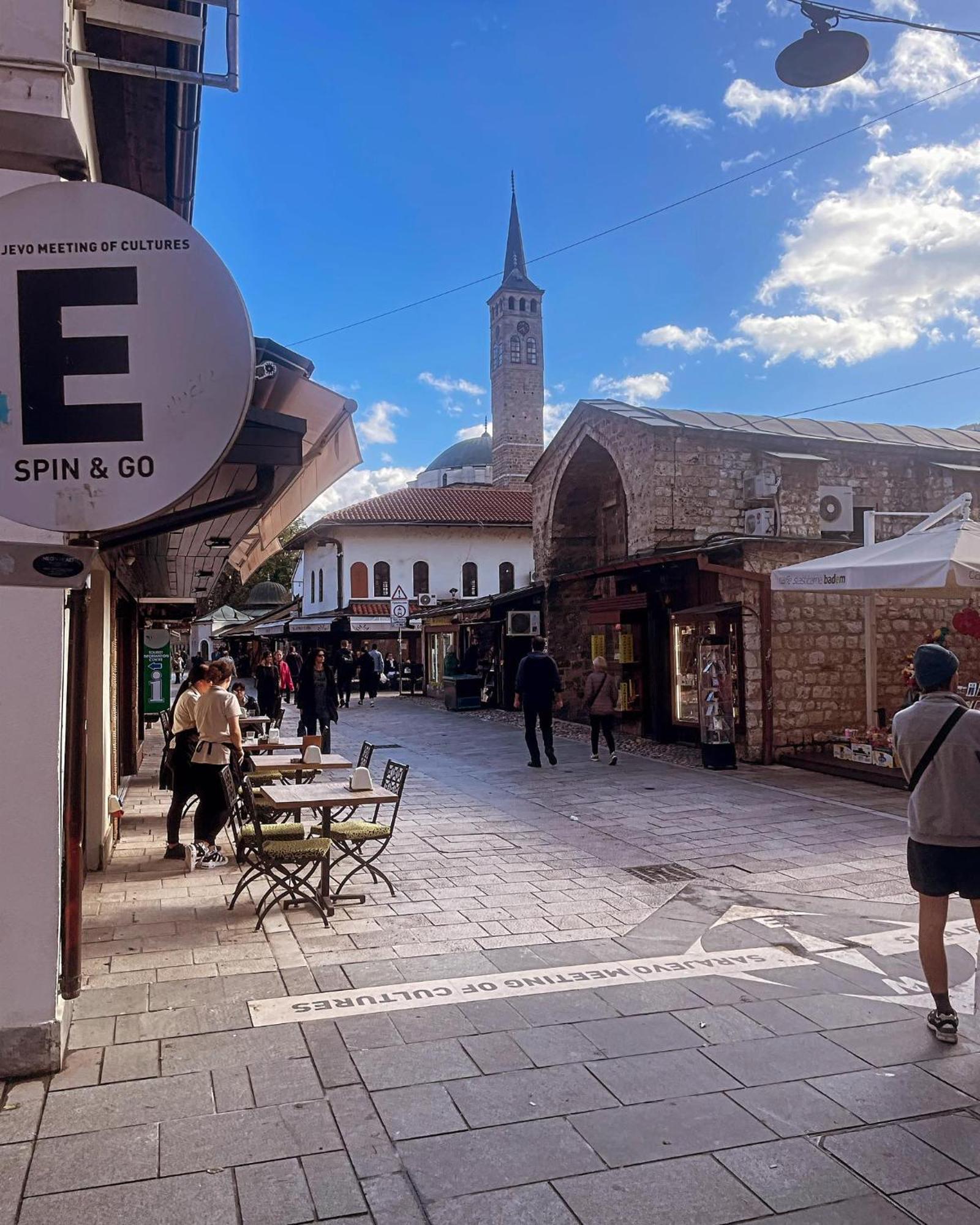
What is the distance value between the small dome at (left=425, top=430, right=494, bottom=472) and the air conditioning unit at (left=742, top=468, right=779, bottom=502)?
1960 inches

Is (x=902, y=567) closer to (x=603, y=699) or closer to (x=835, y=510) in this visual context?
(x=603, y=699)

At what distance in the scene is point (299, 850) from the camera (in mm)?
6262

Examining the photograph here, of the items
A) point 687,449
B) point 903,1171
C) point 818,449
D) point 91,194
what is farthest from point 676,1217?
point 818,449

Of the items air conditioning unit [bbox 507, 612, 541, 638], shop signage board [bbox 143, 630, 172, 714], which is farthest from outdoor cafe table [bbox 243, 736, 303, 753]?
air conditioning unit [bbox 507, 612, 541, 638]

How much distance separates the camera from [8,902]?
12.6ft

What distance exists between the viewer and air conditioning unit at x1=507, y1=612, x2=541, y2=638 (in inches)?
879

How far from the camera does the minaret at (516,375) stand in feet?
190

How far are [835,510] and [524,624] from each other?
7429 millimetres

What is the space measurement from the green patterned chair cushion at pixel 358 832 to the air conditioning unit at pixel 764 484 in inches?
487

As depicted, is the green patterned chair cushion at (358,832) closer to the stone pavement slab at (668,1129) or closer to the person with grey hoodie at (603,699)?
the stone pavement slab at (668,1129)

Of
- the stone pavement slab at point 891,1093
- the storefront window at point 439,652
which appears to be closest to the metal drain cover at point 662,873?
the stone pavement slab at point 891,1093

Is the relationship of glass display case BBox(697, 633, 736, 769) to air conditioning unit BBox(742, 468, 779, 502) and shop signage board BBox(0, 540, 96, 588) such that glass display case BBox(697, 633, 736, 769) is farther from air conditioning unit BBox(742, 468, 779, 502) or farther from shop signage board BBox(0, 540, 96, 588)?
shop signage board BBox(0, 540, 96, 588)

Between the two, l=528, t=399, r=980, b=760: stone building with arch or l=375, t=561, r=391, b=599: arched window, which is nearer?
l=528, t=399, r=980, b=760: stone building with arch

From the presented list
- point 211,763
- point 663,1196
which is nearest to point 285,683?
point 211,763
